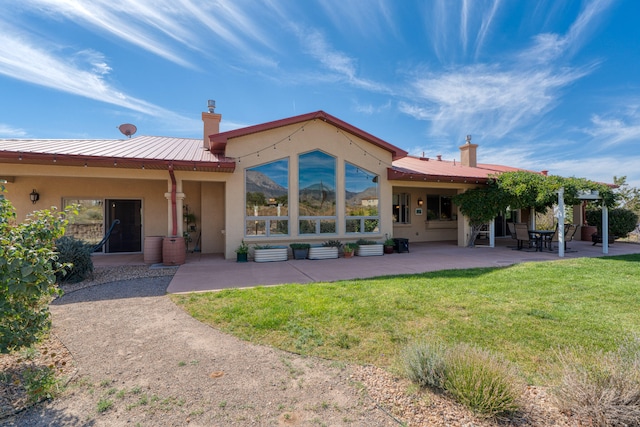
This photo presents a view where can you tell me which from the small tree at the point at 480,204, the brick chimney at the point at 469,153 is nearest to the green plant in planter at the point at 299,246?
the small tree at the point at 480,204

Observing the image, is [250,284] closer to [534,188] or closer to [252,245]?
[252,245]

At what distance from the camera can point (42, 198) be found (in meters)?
11.0

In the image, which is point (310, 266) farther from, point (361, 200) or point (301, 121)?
point (301, 121)

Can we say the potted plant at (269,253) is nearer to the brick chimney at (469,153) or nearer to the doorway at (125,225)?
the doorway at (125,225)

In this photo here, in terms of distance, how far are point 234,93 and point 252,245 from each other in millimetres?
7068

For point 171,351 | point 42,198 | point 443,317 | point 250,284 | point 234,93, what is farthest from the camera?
point 234,93

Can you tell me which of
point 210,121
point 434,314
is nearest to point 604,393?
point 434,314

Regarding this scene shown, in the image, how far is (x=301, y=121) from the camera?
35.3ft

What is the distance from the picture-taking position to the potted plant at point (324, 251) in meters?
10.4

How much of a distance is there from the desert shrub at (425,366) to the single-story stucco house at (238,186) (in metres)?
8.10

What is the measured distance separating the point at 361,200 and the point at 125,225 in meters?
9.93

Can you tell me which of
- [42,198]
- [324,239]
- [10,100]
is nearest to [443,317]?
[324,239]

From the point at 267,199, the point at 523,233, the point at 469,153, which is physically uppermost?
the point at 469,153

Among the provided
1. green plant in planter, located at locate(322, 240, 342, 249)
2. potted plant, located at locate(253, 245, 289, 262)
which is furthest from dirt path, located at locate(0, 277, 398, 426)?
green plant in planter, located at locate(322, 240, 342, 249)
